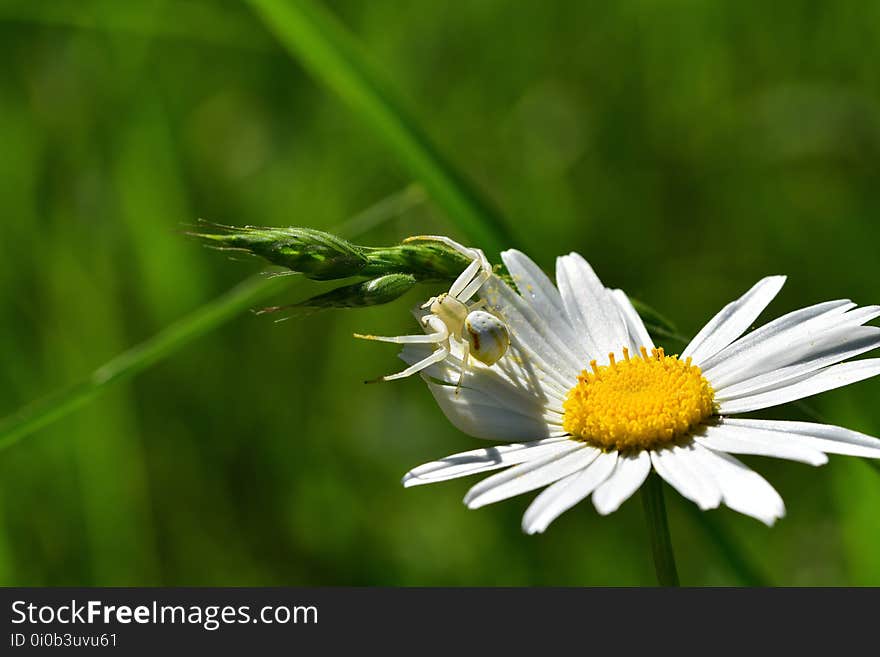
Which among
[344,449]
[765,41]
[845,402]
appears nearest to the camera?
[845,402]

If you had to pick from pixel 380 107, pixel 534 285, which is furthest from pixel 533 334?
pixel 380 107

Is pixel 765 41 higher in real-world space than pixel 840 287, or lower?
higher

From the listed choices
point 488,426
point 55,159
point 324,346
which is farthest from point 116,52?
point 488,426

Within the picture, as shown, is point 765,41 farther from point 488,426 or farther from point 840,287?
point 488,426

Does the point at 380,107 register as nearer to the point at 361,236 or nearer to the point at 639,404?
the point at 639,404

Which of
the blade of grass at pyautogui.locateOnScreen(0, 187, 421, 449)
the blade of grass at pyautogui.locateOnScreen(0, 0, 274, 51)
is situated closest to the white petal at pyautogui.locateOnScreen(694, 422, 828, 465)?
the blade of grass at pyautogui.locateOnScreen(0, 187, 421, 449)

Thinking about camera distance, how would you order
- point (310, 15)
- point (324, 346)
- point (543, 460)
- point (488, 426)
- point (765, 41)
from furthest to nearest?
1. point (765, 41)
2. point (324, 346)
3. point (310, 15)
4. point (488, 426)
5. point (543, 460)

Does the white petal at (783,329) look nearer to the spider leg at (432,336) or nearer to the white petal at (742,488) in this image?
the white petal at (742,488)
